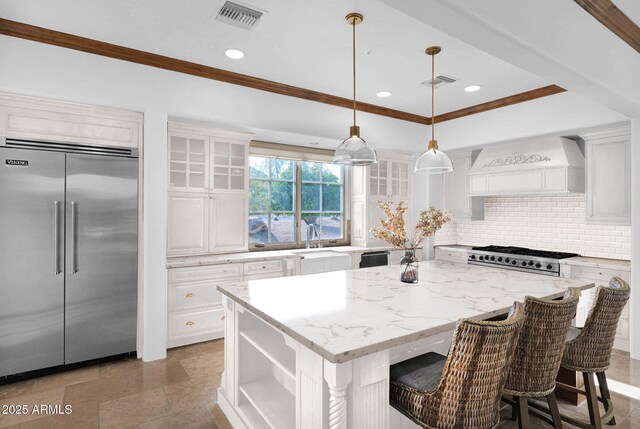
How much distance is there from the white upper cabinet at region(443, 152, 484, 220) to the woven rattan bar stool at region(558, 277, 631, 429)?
345 cm

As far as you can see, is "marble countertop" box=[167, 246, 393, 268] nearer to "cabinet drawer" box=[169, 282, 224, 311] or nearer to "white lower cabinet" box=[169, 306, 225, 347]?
"cabinet drawer" box=[169, 282, 224, 311]

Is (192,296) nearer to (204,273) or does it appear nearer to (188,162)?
(204,273)

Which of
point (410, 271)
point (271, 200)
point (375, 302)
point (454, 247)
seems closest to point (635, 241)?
point (454, 247)

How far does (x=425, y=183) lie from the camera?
6.06 meters

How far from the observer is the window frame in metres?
5.05

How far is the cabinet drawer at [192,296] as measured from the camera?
149 inches

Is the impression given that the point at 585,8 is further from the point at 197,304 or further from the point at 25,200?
the point at 25,200

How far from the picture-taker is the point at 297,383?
1699mm

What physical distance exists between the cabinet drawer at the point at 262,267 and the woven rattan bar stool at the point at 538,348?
299 centimetres

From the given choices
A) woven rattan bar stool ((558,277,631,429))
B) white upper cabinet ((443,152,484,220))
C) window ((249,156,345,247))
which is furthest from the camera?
white upper cabinet ((443,152,484,220))

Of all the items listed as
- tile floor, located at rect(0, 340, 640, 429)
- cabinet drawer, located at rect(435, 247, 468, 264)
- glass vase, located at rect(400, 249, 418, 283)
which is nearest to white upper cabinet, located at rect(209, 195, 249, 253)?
tile floor, located at rect(0, 340, 640, 429)

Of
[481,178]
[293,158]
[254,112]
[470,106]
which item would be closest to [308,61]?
[254,112]

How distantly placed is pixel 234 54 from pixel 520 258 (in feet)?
14.0

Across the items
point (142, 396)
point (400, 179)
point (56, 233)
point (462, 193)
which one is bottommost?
point (142, 396)
